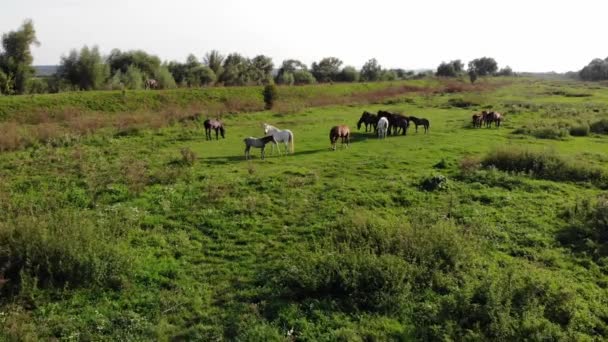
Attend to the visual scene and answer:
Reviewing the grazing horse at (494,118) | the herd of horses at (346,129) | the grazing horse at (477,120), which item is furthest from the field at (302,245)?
the grazing horse at (494,118)

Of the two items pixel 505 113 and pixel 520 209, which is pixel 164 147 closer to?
pixel 520 209

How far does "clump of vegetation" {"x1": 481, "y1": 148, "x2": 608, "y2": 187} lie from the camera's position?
17.1 metres

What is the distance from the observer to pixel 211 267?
33.5 ft

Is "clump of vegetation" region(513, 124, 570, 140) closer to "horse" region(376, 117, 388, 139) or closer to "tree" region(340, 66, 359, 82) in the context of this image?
"horse" region(376, 117, 388, 139)

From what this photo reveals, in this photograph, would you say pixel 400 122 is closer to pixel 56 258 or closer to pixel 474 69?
pixel 56 258

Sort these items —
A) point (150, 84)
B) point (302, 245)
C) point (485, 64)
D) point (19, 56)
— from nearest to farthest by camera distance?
point (302, 245), point (19, 56), point (150, 84), point (485, 64)

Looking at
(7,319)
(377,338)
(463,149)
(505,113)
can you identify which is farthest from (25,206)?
(505,113)

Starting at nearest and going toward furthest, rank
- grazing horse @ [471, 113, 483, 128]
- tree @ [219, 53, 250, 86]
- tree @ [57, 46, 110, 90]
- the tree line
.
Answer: grazing horse @ [471, 113, 483, 128] < tree @ [57, 46, 110, 90] < tree @ [219, 53, 250, 86] < the tree line

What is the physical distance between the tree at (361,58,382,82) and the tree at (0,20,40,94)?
186ft

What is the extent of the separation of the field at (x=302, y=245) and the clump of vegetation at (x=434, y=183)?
6cm

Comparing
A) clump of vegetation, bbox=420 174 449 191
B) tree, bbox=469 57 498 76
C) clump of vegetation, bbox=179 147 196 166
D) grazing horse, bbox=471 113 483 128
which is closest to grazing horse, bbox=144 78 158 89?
clump of vegetation, bbox=179 147 196 166

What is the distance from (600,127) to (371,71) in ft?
203

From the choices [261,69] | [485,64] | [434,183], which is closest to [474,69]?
[485,64]

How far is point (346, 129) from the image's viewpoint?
75.7 feet
